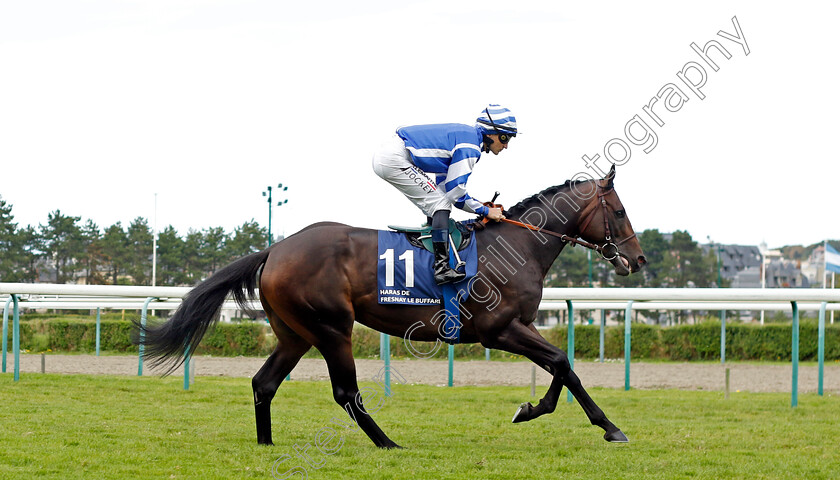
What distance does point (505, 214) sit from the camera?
6199mm

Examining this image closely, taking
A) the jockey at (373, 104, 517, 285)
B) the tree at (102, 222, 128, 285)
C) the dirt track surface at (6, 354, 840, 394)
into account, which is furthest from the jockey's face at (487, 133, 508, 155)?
the tree at (102, 222, 128, 285)

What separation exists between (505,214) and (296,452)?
2.19m

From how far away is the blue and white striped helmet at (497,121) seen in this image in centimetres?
Answer: 591

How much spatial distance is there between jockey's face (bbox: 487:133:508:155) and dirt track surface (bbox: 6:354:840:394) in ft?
18.9

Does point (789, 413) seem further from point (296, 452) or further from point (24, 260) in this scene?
point (24, 260)

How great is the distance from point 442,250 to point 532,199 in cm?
96

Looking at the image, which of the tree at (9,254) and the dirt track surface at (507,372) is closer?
the dirt track surface at (507,372)

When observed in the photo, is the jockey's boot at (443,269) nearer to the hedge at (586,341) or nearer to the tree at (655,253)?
the hedge at (586,341)

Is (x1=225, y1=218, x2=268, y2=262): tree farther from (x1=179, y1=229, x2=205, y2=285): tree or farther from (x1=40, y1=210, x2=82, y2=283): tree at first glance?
(x1=40, y1=210, x2=82, y2=283): tree

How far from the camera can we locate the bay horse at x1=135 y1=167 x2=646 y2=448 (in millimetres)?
5645

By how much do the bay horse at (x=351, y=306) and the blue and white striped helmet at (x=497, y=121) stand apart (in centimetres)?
65

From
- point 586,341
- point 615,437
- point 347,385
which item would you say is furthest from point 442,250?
point 586,341

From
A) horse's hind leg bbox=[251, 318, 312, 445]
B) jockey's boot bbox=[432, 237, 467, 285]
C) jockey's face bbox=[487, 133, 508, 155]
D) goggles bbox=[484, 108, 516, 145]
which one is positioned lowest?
horse's hind leg bbox=[251, 318, 312, 445]

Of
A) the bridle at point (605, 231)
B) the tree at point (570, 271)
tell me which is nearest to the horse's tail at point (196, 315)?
the bridle at point (605, 231)
